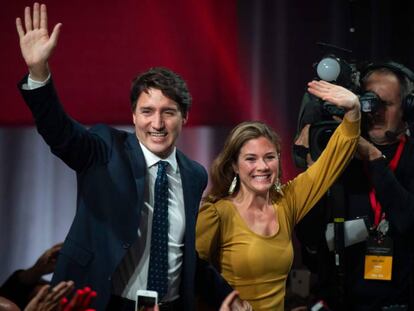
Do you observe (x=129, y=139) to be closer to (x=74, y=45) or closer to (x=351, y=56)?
(x=74, y=45)

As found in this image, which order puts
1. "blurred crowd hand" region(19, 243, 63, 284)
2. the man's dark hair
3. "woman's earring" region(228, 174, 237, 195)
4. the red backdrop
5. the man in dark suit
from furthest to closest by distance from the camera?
the red backdrop < "blurred crowd hand" region(19, 243, 63, 284) < "woman's earring" region(228, 174, 237, 195) < the man's dark hair < the man in dark suit

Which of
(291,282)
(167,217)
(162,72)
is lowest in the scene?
(291,282)

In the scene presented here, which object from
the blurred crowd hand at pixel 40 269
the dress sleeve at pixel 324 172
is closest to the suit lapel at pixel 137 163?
the dress sleeve at pixel 324 172

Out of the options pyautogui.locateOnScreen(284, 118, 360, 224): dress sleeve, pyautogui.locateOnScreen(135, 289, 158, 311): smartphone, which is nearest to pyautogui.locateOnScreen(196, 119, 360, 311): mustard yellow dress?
pyautogui.locateOnScreen(284, 118, 360, 224): dress sleeve

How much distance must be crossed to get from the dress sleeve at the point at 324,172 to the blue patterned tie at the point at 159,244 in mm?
547

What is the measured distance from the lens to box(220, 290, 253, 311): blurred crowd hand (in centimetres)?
207

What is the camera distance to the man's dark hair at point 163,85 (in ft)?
7.13

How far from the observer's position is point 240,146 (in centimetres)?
251

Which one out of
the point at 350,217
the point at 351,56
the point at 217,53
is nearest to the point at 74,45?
the point at 217,53

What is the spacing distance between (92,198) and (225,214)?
536mm

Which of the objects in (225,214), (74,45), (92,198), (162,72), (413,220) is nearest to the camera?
(92,198)

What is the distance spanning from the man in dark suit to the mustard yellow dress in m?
0.12

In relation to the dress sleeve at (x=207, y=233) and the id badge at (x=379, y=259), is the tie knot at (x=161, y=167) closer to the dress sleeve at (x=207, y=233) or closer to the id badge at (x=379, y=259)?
the dress sleeve at (x=207, y=233)

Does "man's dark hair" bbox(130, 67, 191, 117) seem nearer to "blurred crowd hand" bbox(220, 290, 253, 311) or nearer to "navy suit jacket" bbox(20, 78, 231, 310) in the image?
"navy suit jacket" bbox(20, 78, 231, 310)
